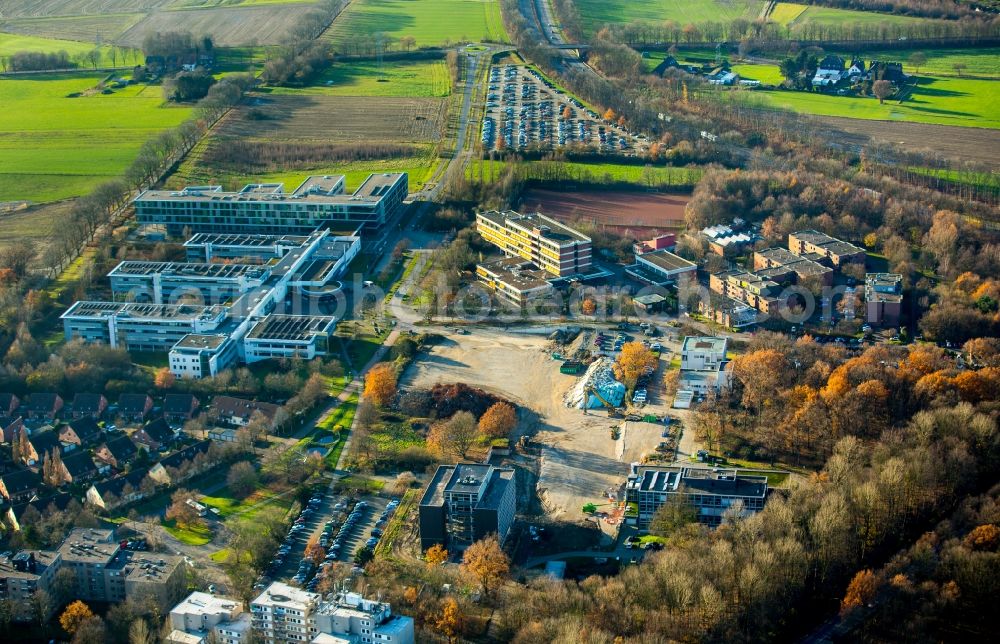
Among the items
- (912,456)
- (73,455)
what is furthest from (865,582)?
(73,455)

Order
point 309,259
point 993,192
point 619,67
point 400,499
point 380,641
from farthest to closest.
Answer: point 619,67 → point 993,192 → point 309,259 → point 400,499 → point 380,641

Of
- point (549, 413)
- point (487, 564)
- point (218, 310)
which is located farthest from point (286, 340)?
point (487, 564)

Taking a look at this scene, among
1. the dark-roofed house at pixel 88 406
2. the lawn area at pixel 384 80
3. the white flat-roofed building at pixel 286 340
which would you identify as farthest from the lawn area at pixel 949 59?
the dark-roofed house at pixel 88 406

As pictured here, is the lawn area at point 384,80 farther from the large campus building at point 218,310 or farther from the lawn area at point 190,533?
the lawn area at point 190,533

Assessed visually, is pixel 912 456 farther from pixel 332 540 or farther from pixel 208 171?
pixel 208 171

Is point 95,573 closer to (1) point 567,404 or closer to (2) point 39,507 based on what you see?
(2) point 39,507
